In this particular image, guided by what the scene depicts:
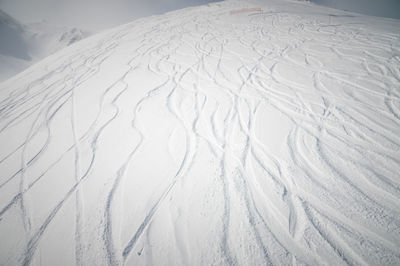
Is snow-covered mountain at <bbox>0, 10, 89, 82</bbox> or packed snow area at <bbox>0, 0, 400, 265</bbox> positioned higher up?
snow-covered mountain at <bbox>0, 10, 89, 82</bbox>

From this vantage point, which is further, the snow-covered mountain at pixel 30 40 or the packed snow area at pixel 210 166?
the snow-covered mountain at pixel 30 40

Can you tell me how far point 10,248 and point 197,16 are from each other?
1009cm

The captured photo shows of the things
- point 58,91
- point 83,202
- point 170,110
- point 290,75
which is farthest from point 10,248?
point 290,75

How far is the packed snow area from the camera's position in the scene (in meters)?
1.27

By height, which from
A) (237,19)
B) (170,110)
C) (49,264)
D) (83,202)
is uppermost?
(237,19)

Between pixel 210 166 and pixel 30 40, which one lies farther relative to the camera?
pixel 30 40

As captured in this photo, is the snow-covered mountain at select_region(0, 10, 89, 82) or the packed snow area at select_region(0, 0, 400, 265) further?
the snow-covered mountain at select_region(0, 10, 89, 82)

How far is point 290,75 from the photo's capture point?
3.21 m

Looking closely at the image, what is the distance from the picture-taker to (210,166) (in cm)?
177

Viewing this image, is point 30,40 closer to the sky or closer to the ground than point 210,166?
closer to the sky

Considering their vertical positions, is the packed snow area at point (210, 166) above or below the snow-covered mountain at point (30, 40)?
below

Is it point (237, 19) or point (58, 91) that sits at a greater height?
point (237, 19)

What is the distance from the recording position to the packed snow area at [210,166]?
1269mm

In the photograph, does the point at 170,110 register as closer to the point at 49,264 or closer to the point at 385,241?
the point at 49,264
